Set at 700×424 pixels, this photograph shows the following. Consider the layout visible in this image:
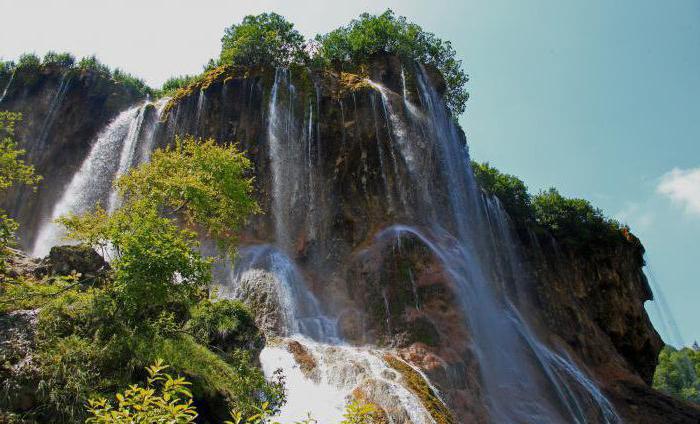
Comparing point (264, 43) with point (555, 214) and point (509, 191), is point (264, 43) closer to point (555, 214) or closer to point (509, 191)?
point (509, 191)

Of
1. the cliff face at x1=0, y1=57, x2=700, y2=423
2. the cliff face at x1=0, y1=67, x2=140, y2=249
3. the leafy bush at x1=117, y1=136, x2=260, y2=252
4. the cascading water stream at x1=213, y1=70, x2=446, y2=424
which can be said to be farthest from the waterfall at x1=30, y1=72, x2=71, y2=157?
the leafy bush at x1=117, y1=136, x2=260, y2=252

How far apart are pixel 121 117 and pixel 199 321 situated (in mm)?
23178

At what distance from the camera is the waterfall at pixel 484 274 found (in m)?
18.3

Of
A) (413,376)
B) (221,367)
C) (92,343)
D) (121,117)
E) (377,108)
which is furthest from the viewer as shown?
(121,117)

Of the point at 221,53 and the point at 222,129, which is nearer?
the point at 222,129

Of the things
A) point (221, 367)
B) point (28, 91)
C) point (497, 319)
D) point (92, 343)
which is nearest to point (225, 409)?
point (221, 367)

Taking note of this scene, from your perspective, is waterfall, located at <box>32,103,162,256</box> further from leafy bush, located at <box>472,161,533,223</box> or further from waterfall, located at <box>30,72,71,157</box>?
leafy bush, located at <box>472,161,533,223</box>

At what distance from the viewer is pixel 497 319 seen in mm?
22641

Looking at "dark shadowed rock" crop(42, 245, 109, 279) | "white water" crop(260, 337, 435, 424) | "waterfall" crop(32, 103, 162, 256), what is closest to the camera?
"white water" crop(260, 337, 435, 424)

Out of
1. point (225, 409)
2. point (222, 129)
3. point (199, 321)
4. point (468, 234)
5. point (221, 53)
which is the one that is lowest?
point (225, 409)

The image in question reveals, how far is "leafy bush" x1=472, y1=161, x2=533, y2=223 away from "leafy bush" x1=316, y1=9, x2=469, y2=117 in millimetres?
9090

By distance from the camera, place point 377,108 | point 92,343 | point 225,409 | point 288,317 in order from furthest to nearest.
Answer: point 377,108 < point 288,317 < point 225,409 < point 92,343

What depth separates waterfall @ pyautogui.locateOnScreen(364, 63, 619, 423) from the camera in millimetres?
18331

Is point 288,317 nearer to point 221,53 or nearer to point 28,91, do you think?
point 221,53
